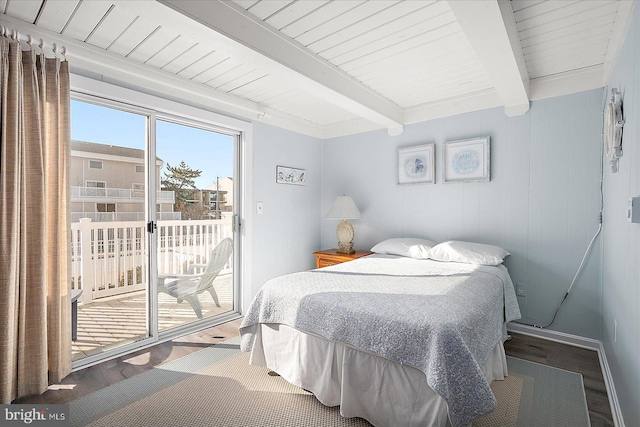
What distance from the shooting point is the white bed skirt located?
5.03 ft

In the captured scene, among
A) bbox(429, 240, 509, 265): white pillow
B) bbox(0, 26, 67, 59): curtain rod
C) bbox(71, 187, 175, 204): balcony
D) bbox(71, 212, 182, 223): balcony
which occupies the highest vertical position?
bbox(0, 26, 67, 59): curtain rod

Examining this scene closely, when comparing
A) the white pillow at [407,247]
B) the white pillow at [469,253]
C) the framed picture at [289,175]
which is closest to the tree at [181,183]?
the framed picture at [289,175]

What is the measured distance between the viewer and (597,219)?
2.61 m

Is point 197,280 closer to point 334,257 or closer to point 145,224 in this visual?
point 145,224

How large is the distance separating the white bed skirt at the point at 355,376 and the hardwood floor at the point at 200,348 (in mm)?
516

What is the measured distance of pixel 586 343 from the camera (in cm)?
266

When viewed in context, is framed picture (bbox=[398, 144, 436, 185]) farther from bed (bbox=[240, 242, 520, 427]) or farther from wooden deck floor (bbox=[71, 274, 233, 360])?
wooden deck floor (bbox=[71, 274, 233, 360])

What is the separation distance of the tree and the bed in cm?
137

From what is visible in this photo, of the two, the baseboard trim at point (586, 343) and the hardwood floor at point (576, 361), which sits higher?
the baseboard trim at point (586, 343)

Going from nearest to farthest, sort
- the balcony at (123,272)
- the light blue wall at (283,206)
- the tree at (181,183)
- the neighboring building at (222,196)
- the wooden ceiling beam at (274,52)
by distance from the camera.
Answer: the wooden ceiling beam at (274,52) → the balcony at (123,272) → the tree at (181,183) → the neighboring building at (222,196) → the light blue wall at (283,206)

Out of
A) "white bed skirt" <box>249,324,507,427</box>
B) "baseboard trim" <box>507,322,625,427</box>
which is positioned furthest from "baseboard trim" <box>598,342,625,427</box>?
"white bed skirt" <box>249,324,507,427</box>

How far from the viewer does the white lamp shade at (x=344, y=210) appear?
12.5ft

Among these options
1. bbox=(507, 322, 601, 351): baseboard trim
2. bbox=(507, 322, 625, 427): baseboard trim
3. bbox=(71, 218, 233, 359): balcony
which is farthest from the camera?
bbox=(71, 218, 233, 359): balcony

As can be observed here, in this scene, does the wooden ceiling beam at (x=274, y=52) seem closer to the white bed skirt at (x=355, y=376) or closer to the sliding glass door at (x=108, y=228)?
the sliding glass door at (x=108, y=228)
